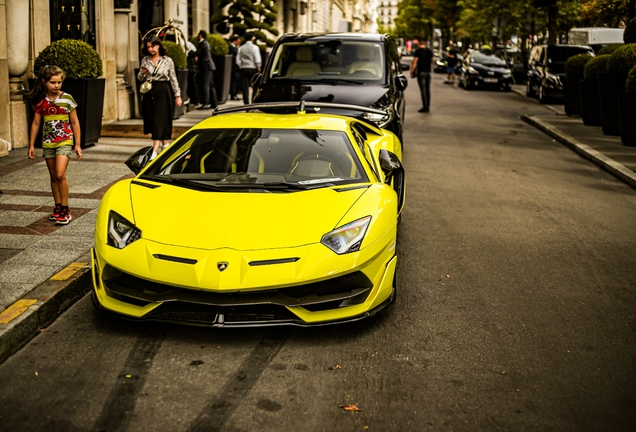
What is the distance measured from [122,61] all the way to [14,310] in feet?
46.3

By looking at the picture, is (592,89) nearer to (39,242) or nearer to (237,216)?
(39,242)

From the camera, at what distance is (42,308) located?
5.48 m

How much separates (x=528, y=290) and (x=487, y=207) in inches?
144

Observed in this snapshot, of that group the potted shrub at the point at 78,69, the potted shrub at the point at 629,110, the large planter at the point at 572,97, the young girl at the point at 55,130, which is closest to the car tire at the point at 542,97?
the large planter at the point at 572,97

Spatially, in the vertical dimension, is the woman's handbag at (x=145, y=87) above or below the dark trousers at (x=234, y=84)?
below

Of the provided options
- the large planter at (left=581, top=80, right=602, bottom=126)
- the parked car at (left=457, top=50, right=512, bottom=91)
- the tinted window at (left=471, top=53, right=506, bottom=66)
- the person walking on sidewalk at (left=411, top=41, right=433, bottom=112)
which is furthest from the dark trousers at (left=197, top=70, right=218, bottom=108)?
the tinted window at (left=471, top=53, right=506, bottom=66)

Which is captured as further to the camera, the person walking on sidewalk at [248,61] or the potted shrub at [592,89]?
the person walking on sidewalk at [248,61]

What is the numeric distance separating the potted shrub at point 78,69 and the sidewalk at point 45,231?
0.51 metres

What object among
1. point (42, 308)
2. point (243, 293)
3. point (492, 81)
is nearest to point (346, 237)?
point (243, 293)

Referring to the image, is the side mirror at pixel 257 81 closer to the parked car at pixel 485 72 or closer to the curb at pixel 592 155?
the curb at pixel 592 155

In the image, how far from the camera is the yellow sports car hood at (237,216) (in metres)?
5.20

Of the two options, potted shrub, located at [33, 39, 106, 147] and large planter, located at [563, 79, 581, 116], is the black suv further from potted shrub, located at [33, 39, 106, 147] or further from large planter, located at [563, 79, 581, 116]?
large planter, located at [563, 79, 581, 116]

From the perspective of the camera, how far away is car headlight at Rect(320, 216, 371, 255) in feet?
17.3

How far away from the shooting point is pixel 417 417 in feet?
13.5
